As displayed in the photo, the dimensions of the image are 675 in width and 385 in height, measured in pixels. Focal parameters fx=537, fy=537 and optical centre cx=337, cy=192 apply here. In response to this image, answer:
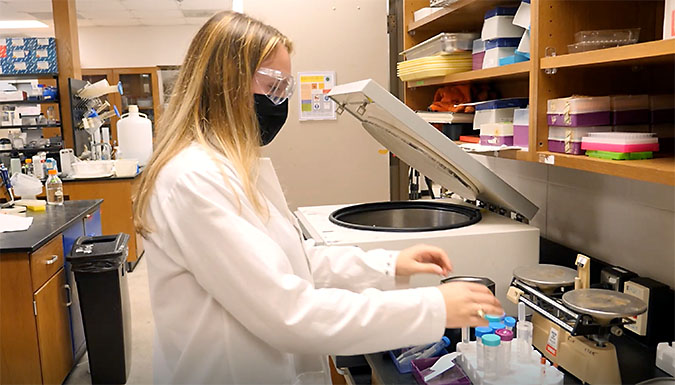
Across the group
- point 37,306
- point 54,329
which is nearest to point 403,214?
point 37,306

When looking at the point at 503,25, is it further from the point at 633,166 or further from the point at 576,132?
the point at 633,166

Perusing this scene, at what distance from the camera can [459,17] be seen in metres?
2.17

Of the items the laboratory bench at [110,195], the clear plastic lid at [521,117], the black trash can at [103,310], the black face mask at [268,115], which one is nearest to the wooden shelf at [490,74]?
the clear plastic lid at [521,117]

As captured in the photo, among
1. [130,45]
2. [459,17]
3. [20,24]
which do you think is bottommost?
[459,17]

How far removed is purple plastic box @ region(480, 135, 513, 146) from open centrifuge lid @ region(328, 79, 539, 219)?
17cm

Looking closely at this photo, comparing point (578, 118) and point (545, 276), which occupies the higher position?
point (578, 118)

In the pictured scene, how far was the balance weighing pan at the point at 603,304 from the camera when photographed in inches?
44.6

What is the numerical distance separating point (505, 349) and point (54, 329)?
241 centimetres

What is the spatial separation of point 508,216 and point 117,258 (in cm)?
212

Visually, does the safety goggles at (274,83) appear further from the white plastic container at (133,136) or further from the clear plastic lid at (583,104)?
the white plastic container at (133,136)

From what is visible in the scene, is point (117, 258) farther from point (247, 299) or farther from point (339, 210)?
point (247, 299)

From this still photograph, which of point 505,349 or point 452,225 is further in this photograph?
point 452,225

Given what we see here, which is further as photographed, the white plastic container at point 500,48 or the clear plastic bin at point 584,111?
the white plastic container at point 500,48

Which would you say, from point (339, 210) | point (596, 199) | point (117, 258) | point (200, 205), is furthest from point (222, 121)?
point (117, 258)
